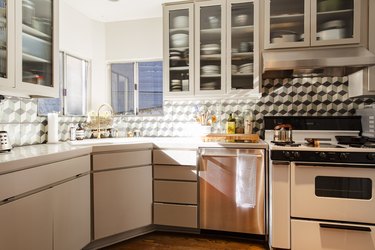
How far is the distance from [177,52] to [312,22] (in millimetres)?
1363

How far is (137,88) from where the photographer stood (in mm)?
3270

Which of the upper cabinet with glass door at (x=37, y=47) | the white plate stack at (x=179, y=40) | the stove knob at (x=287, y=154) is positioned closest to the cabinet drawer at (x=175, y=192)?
the stove knob at (x=287, y=154)

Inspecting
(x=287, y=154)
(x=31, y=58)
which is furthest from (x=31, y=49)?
(x=287, y=154)

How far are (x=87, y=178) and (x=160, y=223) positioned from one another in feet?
2.79

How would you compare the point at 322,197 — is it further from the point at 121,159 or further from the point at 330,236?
the point at 121,159

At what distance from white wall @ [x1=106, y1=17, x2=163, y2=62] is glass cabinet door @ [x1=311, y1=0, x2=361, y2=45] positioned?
1714mm

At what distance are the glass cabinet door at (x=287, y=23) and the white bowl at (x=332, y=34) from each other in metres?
0.14

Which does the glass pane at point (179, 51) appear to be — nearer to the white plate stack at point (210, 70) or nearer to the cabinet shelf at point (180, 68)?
the cabinet shelf at point (180, 68)

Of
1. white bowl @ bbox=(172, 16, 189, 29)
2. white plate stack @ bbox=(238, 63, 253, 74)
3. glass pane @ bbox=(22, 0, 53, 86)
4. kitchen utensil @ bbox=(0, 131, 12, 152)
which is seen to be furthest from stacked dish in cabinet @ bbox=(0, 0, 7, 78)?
white plate stack @ bbox=(238, 63, 253, 74)

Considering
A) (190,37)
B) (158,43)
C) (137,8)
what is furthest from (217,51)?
(137,8)

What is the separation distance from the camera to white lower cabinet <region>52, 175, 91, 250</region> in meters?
1.73

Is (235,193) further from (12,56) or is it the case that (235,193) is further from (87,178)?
(12,56)

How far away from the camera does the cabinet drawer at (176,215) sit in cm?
237

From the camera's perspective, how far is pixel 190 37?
8.82ft
